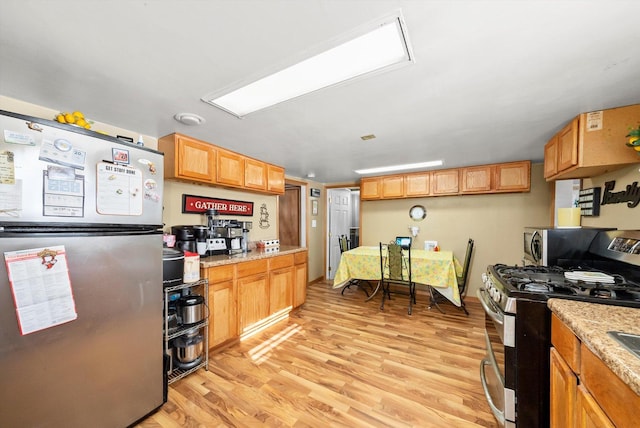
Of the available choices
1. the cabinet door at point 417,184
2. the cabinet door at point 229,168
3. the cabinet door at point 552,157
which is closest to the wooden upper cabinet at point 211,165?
the cabinet door at point 229,168

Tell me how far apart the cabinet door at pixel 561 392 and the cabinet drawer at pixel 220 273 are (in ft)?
7.89

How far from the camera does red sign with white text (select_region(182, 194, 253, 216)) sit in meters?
2.64

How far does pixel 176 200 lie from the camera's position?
101 inches

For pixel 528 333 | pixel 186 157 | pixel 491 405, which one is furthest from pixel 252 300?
pixel 528 333

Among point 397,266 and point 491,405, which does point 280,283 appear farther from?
point 491,405

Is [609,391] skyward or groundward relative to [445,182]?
groundward

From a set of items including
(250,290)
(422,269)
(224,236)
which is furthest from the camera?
(422,269)

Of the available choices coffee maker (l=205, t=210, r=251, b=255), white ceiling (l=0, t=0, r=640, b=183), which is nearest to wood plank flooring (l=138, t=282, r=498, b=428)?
coffee maker (l=205, t=210, r=251, b=255)

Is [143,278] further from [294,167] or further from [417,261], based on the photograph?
[417,261]

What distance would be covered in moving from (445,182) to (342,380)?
3.29 metres

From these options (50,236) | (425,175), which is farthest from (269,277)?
(425,175)

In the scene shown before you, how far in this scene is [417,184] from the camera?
159 inches

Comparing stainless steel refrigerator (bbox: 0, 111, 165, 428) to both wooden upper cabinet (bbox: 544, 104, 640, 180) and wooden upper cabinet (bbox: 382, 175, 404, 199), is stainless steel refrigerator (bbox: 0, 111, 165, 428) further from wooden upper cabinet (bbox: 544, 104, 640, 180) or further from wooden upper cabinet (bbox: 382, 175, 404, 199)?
wooden upper cabinet (bbox: 382, 175, 404, 199)

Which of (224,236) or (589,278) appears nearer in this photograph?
(589,278)
